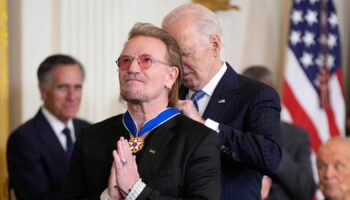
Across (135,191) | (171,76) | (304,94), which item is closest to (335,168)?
(171,76)

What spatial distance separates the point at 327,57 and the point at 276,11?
73 cm

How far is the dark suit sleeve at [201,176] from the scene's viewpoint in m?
2.55

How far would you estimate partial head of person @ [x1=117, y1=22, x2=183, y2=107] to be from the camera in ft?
8.80

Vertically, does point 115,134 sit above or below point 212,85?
below

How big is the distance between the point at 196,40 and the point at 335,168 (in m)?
1.93

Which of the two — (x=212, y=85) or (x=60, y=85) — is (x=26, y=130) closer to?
(x=60, y=85)

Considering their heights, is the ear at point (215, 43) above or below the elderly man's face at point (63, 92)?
above

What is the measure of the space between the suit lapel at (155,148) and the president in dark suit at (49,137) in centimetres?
181

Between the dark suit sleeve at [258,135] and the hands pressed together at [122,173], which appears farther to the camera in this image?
the dark suit sleeve at [258,135]

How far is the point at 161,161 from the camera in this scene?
2.66 metres

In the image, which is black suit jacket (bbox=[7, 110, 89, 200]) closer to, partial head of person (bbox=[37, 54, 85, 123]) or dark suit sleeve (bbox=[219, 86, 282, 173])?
partial head of person (bbox=[37, 54, 85, 123])

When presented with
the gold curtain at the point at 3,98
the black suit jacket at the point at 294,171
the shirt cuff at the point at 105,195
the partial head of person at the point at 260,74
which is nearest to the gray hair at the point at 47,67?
the gold curtain at the point at 3,98

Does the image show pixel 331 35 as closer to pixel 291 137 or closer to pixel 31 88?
pixel 291 137

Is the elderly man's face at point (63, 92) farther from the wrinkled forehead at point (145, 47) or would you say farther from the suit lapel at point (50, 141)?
the wrinkled forehead at point (145, 47)
